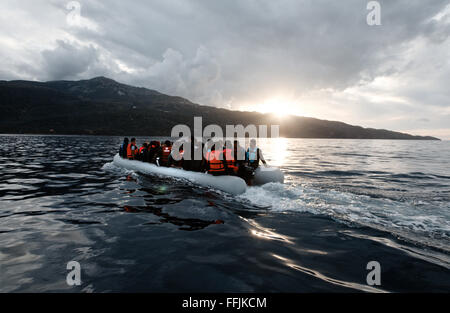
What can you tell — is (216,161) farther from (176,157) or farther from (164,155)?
(164,155)

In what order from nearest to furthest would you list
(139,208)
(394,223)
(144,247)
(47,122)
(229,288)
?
(229,288)
(144,247)
(394,223)
(139,208)
(47,122)

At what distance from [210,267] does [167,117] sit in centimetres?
15470

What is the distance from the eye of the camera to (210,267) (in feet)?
13.3

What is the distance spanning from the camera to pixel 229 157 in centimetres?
967

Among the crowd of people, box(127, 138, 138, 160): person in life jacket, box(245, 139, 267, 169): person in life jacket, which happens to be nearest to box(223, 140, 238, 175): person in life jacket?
the crowd of people

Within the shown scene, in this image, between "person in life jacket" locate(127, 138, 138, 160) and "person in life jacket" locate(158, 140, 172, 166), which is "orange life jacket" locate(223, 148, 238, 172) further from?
"person in life jacket" locate(127, 138, 138, 160)

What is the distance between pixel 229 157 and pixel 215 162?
0.62 meters

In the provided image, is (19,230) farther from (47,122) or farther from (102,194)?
(47,122)

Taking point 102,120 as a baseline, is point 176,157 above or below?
below

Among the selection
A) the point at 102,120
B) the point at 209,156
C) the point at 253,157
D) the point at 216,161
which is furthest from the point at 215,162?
the point at 102,120

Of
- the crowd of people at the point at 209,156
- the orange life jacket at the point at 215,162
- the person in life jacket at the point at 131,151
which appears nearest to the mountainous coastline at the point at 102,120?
the person in life jacket at the point at 131,151

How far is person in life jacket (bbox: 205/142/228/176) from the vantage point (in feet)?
30.9

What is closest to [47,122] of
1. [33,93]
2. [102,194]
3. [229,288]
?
[33,93]
